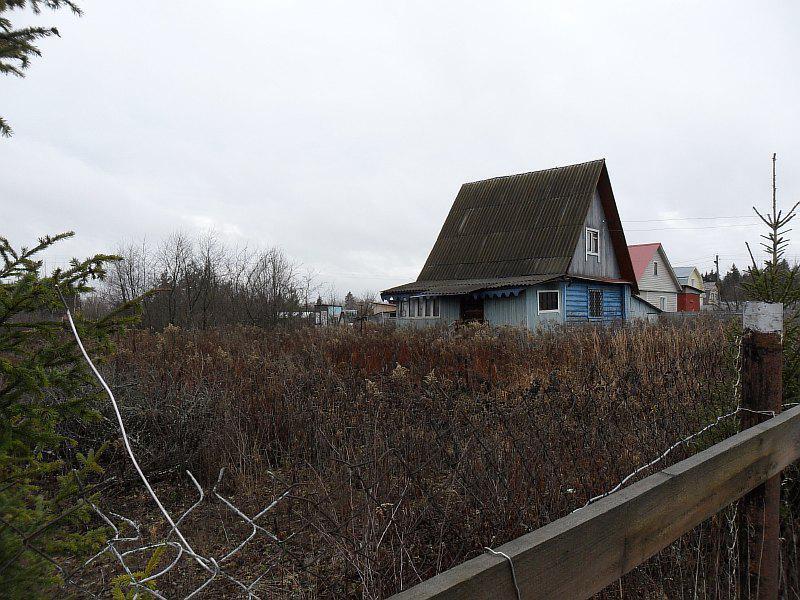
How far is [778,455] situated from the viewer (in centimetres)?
227

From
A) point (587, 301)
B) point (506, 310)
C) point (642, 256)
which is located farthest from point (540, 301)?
point (642, 256)

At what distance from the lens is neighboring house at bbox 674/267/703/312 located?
47.3 meters

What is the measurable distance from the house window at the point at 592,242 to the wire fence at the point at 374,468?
1478cm

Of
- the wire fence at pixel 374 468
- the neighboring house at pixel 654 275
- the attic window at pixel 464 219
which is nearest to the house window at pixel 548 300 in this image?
the attic window at pixel 464 219

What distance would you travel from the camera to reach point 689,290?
4912cm

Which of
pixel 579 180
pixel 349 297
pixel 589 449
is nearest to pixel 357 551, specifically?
pixel 589 449

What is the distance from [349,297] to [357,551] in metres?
82.1

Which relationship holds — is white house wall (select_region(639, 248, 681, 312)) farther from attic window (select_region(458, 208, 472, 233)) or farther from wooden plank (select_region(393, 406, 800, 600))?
wooden plank (select_region(393, 406, 800, 600))

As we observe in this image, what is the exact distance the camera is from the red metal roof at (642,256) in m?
37.7

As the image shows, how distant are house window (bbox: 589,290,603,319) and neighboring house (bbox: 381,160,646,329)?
0.14 feet

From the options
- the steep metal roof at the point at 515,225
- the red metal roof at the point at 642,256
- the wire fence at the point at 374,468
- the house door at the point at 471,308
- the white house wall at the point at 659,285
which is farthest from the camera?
the white house wall at the point at 659,285

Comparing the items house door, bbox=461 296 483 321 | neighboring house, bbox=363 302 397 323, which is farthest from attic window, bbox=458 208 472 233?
neighboring house, bbox=363 302 397 323

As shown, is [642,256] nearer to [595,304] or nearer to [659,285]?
[659,285]

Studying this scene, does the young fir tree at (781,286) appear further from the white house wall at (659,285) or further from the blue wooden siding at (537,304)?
the white house wall at (659,285)
